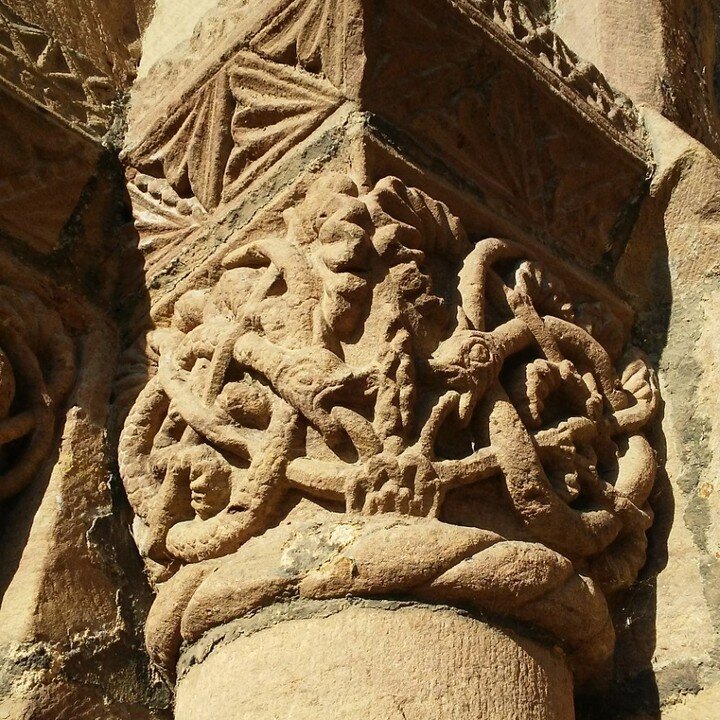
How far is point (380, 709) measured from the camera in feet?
5.22

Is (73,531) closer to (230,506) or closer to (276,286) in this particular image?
(230,506)

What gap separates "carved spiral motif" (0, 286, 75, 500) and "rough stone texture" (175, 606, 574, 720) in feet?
2.12

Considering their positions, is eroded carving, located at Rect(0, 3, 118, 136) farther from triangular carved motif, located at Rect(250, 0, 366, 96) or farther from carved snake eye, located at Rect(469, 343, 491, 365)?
carved snake eye, located at Rect(469, 343, 491, 365)

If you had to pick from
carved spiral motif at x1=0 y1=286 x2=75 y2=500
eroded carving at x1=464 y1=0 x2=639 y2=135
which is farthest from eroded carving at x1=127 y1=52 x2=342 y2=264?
eroded carving at x1=464 y1=0 x2=639 y2=135

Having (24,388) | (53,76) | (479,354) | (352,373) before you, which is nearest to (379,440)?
(352,373)

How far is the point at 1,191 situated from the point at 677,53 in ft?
6.18

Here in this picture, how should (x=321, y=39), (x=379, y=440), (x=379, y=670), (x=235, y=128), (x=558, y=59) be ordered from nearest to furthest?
(x=379, y=670), (x=379, y=440), (x=321, y=39), (x=235, y=128), (x=558, y=59)

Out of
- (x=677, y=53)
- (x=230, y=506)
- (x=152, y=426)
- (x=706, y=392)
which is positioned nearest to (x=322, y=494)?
(x=230, y=506)

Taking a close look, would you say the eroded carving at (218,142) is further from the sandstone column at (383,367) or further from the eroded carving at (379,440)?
the eroded carving at (379,440)

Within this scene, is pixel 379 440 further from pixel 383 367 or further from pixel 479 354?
pixel 479 354

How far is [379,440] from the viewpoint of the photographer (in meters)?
1.80

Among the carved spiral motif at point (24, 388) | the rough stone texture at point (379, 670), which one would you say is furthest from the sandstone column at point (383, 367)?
the carved spiral motif at point (24, 388)

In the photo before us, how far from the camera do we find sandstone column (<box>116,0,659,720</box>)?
1.71 m

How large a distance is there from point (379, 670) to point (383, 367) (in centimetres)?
50
